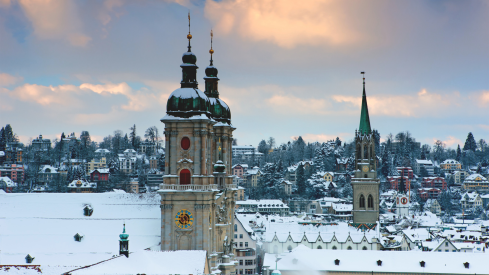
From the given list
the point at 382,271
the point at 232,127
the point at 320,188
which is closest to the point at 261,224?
the point at 382,271

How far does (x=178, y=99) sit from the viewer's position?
49.7 m

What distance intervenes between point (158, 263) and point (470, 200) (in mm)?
173822

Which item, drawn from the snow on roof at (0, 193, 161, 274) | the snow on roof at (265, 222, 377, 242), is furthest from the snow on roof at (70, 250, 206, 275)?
the snow on roof at (265, 222, 377, 242)

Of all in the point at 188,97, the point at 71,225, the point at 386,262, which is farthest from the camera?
the point at 386,262

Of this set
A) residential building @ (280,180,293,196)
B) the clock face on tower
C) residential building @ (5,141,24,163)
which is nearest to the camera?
the clock face on tower

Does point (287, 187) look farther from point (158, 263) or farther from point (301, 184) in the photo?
point (158, 263)

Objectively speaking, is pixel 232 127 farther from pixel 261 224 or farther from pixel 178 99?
pixel 261 224

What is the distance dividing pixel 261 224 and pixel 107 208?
59.9 meters

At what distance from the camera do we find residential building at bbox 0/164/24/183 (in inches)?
7170

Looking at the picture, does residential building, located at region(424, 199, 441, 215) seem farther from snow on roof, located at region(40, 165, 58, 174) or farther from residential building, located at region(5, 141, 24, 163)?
residential building, located at region(5, 141, 24, 163)

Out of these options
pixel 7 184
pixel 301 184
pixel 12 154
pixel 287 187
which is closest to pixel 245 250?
pixel 7 184

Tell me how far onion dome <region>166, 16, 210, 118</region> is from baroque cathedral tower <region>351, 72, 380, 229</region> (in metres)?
54.5

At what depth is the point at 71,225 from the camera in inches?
2120

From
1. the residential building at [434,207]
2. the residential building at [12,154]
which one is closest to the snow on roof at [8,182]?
the residential building at [12,154]
